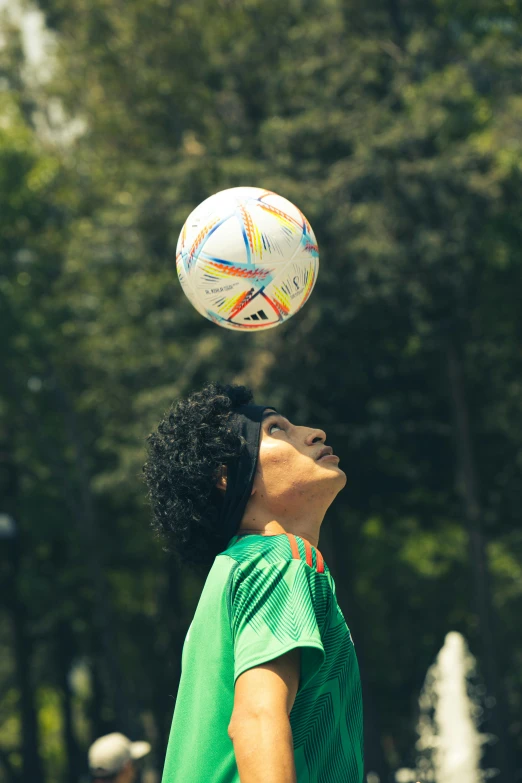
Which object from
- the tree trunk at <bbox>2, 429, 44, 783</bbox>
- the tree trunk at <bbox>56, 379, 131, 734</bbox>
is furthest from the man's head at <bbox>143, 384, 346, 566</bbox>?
the tree trunk at <bbox>2, 429, 44, 783</bbox>

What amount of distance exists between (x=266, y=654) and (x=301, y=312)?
16.7 meters

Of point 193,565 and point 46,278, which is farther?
point 46,278

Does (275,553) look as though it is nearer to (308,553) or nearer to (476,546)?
(308,553)

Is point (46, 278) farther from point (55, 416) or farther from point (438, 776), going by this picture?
point (438, 776)

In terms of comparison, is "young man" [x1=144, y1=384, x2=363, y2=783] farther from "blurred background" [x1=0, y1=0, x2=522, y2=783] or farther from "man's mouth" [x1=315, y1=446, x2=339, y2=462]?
"blurred background" [x1=0, y1=0, x2=522, y2=783]

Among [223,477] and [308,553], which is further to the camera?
[223,477]

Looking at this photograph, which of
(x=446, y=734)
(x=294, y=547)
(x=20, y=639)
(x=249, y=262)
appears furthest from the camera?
(x=20, y=639)

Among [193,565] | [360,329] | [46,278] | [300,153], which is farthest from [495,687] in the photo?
[193,565]

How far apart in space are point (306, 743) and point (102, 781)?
172 inches

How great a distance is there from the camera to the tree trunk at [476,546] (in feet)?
59.3

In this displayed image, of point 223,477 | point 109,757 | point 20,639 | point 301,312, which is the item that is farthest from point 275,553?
point 20,639

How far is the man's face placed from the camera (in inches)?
111

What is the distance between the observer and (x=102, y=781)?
6.47 m

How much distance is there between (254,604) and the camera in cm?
244
